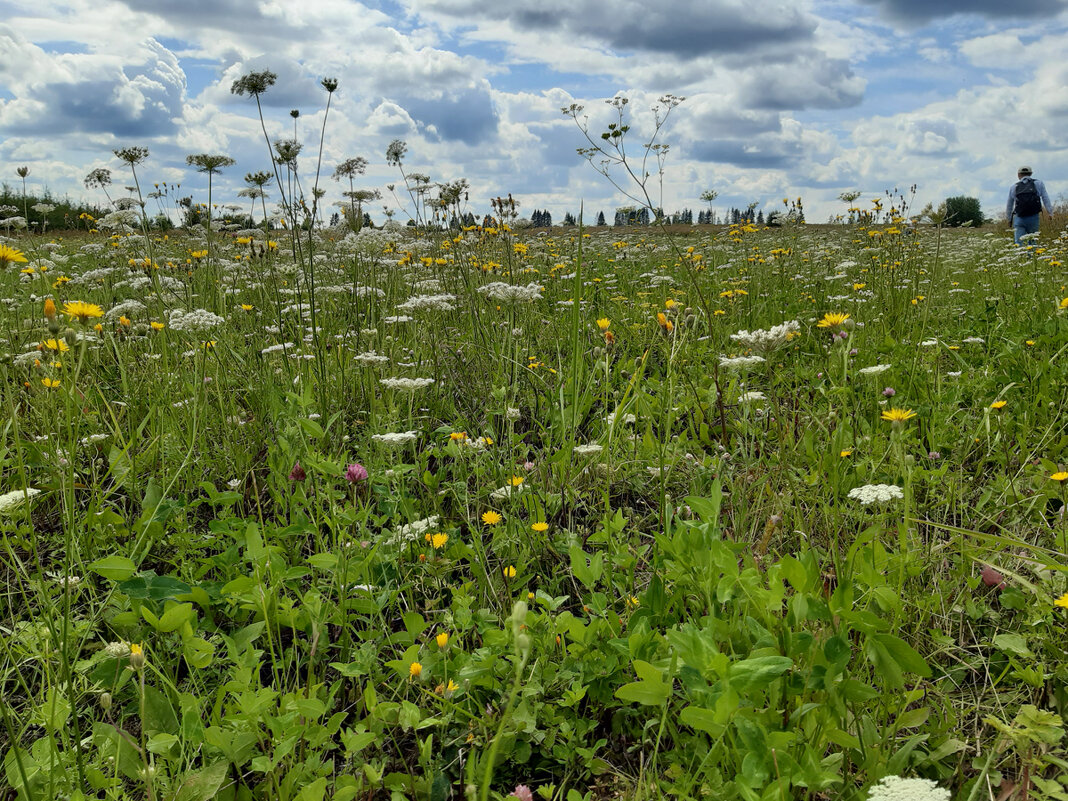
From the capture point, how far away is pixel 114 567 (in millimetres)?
1396


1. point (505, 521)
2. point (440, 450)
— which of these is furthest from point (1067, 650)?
point (440, 450)

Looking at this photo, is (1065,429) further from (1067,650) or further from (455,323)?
(455,323)

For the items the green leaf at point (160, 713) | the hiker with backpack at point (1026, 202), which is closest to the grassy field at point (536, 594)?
the green leaf at point (160, 713)

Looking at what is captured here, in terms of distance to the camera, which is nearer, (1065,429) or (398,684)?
(398,684)

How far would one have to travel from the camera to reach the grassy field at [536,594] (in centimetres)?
122

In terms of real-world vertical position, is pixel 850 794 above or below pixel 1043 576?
below

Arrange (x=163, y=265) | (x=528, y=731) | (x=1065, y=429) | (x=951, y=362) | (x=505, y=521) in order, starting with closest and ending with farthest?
(x=528, y=731)
(x=505, y=521)
(x=1065, y=429)
(x=951, y=362)
(x=163, y=265)

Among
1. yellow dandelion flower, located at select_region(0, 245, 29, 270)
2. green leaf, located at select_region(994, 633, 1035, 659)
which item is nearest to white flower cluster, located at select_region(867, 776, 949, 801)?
green leaf, located at select_region(994, 633, 1035, 659)

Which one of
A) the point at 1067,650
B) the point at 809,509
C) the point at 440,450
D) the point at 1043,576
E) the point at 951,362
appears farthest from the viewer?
the point at 951,362

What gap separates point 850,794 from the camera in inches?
47.1

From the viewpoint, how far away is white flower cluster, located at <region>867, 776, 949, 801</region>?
92 centimetres

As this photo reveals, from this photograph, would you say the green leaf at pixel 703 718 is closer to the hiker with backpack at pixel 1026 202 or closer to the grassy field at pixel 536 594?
the grassy field at pixel 536 594

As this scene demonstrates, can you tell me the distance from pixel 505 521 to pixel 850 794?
4.22ft

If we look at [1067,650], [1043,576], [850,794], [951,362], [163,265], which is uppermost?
[163,265]
